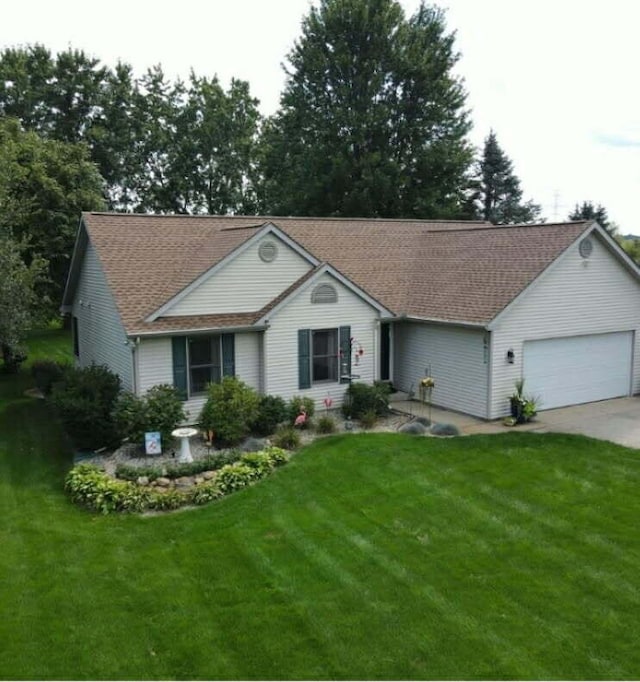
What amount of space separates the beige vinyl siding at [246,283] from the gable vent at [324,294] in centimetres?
81

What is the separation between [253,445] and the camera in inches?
579

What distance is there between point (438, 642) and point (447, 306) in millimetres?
12096

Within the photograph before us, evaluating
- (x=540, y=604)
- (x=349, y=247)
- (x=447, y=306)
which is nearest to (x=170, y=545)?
(x=540, y=604)

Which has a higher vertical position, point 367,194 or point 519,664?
point 367,194

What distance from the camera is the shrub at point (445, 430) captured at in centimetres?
1543

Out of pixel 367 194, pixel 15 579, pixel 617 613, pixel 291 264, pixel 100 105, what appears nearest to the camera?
pixel 617 613

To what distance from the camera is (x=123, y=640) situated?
24.6 ft

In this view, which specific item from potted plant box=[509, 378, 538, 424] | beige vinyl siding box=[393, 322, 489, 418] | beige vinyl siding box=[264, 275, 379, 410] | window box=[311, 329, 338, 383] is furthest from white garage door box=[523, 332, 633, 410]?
window box=[311, 329, 338, 383]

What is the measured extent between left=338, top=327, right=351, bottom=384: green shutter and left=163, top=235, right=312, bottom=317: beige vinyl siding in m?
2.00

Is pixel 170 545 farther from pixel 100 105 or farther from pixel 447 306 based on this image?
pixel 100 105

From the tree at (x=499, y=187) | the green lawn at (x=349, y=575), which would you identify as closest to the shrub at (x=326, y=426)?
the green lawn at (x=349, y=575)

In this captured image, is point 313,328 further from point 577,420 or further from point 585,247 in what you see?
point 585,247

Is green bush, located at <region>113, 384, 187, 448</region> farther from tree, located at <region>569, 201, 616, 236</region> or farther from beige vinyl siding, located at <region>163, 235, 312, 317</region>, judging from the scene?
tree, located at <region>569, 201, 616, 236</region>

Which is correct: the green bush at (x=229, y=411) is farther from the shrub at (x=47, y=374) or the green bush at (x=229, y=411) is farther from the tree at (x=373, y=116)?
the tree at (x=373, y=116)
